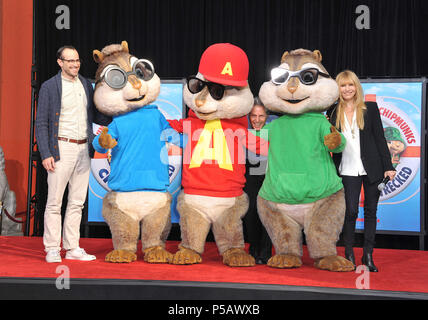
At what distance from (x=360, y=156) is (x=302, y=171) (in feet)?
1.30

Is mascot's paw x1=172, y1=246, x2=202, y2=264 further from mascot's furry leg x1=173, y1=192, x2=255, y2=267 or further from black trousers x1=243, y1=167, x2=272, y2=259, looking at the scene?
black trousers x1=243, y1=167, x2=272, y2=259

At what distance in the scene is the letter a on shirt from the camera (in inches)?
130

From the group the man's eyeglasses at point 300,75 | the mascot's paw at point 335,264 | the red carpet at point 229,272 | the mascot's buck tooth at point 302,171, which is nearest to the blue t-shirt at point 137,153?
the red carpet at point 229,272

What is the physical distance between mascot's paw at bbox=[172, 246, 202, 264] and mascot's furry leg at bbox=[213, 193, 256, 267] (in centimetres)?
19

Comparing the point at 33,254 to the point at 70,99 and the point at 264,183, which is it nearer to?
the point at 70,99

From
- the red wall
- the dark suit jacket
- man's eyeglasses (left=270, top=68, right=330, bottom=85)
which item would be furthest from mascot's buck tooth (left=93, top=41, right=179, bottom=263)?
the red wall

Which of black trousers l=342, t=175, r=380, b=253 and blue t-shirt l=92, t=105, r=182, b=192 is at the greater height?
blue t-shirt l=92, t=105, r=182, b=192

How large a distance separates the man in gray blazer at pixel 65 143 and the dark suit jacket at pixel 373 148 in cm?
187

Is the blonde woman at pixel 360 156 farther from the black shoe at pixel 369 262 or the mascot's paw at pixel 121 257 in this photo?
the mascot's paw at pixel 121 257

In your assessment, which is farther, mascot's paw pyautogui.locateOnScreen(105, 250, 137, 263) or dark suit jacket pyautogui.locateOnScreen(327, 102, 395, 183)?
mascot's paw pyautogui.locateOnScreen(105, 250, 137, 263)

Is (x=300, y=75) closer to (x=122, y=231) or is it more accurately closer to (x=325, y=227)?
(x=325, y=227)

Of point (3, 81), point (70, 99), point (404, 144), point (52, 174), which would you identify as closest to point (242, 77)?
point (70, 99)

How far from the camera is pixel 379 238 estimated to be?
4.75 metres

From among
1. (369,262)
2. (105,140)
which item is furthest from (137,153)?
(369,262)
